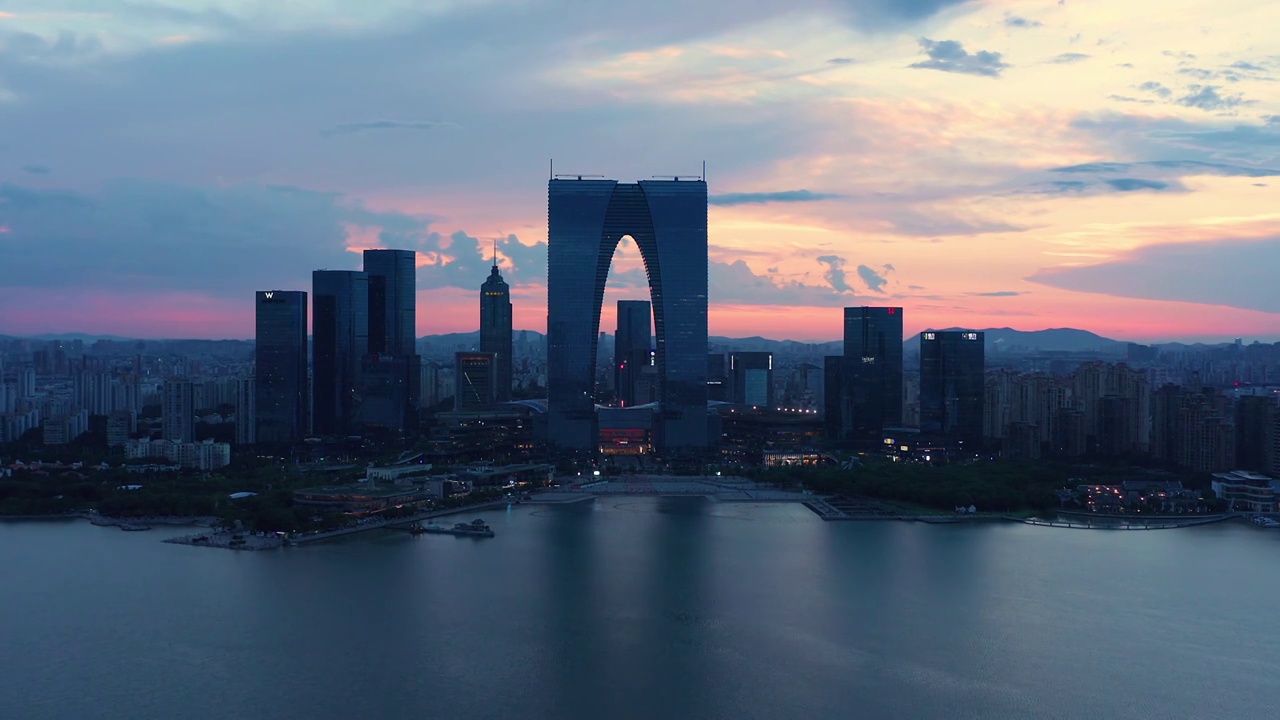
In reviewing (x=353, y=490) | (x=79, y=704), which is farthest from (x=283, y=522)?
(x=79, y=704)

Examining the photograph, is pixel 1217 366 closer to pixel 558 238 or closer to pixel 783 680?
pixel 558 238

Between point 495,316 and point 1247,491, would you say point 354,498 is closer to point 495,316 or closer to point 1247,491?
point 1247,491

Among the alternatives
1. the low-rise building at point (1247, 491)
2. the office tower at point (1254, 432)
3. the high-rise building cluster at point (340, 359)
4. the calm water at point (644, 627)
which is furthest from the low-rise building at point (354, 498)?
the office tower at point (1254, 432)

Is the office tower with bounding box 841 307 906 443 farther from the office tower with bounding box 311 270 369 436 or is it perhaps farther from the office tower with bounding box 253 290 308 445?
the office tower with bounding box 253 290 308 445

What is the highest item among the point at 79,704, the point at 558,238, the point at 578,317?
the point at 558,238

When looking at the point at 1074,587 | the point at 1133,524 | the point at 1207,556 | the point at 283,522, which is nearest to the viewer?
the point at 1074,587

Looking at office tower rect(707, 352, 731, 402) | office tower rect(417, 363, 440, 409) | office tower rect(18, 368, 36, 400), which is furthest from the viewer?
office tower rect(417, 363, 440, 409)

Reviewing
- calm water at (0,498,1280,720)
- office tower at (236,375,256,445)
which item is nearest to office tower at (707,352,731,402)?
office tower at (236,375,256,445)
